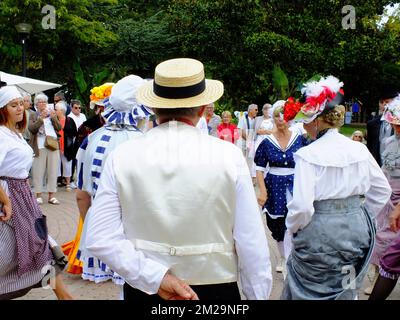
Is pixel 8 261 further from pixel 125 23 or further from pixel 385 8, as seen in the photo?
pixel 385 8

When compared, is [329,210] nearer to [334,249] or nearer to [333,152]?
[334,249]

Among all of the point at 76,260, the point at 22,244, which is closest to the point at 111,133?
the point at 22,244

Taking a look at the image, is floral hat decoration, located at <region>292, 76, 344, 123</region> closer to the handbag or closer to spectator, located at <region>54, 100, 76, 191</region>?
the handbag

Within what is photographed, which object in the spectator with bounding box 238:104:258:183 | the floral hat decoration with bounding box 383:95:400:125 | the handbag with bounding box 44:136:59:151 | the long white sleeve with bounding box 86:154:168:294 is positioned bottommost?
the spectator with bounding box 238:104:258:183

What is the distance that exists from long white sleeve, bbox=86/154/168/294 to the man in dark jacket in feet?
15.5

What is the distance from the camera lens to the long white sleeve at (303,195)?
11.1ft

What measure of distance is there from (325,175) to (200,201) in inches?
57.4

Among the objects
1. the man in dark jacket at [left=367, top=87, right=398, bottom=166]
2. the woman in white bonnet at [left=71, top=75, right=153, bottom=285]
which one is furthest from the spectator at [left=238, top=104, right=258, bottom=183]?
the woman in white bonnet at [left=71, top=75, right=153, bottom=285]

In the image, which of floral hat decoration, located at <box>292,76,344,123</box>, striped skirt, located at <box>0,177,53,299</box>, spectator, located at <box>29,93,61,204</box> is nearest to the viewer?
floral hat decoration, located at <box>292,76,344,123</box>

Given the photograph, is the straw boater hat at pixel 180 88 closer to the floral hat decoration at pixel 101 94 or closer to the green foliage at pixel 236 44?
the floral hat decoration at pixel 101 94

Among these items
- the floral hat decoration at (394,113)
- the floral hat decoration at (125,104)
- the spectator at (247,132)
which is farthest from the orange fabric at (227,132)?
the floral hat decoration at (125,104)

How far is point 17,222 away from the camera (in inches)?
158

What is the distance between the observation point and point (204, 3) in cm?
2539

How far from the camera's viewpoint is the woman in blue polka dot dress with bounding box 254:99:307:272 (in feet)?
17.8
